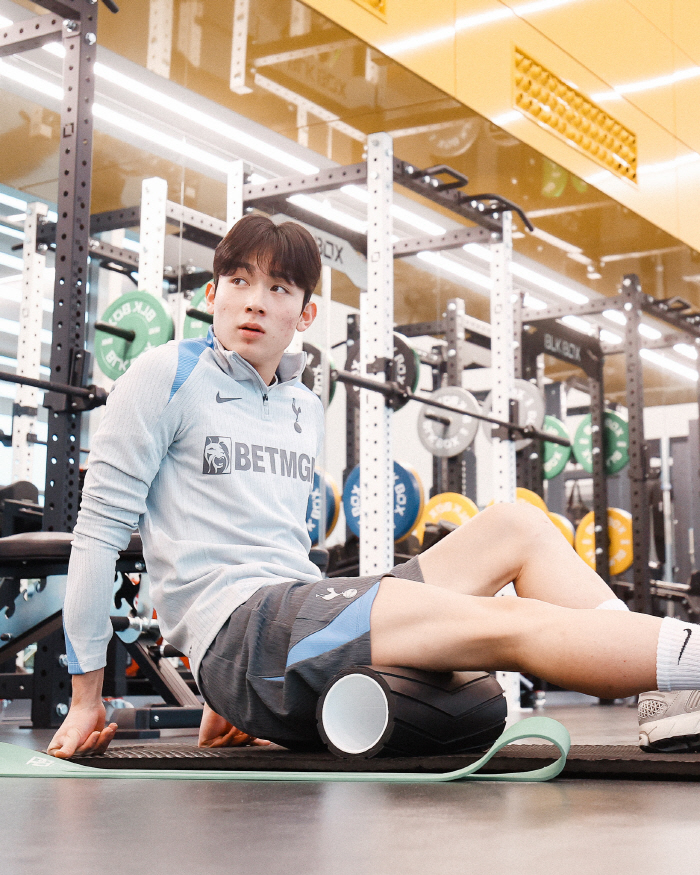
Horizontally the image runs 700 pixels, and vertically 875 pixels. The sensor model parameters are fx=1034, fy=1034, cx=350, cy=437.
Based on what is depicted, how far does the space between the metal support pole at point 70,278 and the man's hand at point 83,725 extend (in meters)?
1.35

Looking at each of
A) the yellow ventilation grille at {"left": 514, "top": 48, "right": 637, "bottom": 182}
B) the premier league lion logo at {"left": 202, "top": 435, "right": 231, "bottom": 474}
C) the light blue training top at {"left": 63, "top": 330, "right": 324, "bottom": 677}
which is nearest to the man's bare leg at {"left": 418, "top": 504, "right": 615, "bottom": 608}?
the light blue training top at {"left": 63, "top": 330, "right": 324, "bottom": 677}

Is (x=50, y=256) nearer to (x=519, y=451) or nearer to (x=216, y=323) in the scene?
(x=519, y=451)

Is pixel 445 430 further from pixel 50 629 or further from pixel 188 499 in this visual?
pixel 188 499

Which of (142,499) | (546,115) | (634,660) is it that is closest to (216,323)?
(142,499)

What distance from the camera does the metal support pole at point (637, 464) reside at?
205 inches

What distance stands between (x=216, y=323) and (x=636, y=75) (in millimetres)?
4762

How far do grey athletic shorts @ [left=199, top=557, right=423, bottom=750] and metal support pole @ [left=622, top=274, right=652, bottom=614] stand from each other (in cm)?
390

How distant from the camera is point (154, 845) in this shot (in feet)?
2.87

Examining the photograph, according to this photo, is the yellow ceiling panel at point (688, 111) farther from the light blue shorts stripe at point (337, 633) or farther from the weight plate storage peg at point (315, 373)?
the light blue shorts stripe at point (337, 633)

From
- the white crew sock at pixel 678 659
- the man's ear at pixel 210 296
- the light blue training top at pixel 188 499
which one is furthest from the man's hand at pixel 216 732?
the white crew sock at pixel 678 659

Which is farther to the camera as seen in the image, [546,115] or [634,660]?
[546,115]

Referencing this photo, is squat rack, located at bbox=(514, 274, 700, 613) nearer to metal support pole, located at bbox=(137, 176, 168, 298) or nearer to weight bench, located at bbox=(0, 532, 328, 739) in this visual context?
metal support pole, located at bbox=(137, 176, 168, 298)

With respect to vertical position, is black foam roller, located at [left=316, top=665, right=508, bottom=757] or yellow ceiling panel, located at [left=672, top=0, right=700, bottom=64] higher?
yellow ceiling panel, located at [left=672, top=0, right=700, bottom=64]

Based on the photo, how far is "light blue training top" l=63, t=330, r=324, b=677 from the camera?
5.17 ft
